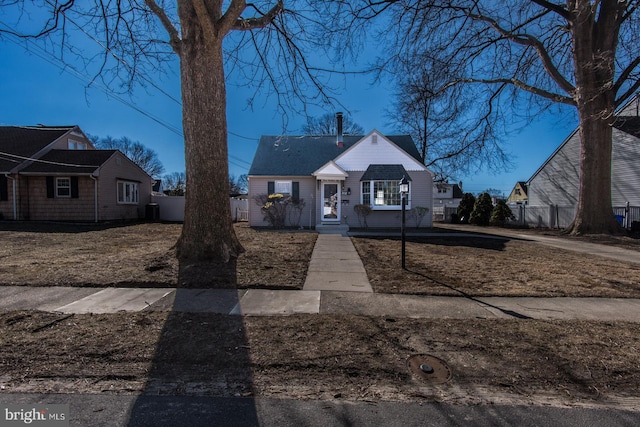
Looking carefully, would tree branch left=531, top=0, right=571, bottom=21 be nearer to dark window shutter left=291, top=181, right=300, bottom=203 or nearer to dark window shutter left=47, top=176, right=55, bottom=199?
dark window shutter left=291, top=181, right=300, bottom=203

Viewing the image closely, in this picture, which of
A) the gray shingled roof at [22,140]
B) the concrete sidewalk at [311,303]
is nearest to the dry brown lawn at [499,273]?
the concrete sidewalk at [311,303]

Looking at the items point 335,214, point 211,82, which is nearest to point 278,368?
point 211,82

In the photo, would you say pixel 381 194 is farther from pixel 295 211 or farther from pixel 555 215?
pixel 555 215

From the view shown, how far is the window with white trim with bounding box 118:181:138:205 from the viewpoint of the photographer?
21430 millimetres

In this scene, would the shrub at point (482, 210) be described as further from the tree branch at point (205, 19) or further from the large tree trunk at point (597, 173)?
the tree branch at point (205, 19)

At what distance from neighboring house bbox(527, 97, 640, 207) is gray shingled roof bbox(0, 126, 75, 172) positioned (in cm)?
3261

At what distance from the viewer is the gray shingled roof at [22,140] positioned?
1881 cm

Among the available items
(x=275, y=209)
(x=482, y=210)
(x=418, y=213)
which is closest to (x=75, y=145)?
(x=275, y=209)

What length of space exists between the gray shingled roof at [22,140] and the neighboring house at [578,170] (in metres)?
32.6

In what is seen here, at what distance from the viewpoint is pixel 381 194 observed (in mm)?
16984

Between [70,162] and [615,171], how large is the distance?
3504 cm

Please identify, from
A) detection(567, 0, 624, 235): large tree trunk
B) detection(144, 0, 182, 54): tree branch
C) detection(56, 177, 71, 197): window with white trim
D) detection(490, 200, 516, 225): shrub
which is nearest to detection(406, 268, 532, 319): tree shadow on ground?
detection(144, 0, 182, 54): tree branch

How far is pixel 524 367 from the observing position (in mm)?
2992

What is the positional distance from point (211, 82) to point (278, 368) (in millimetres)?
6133
